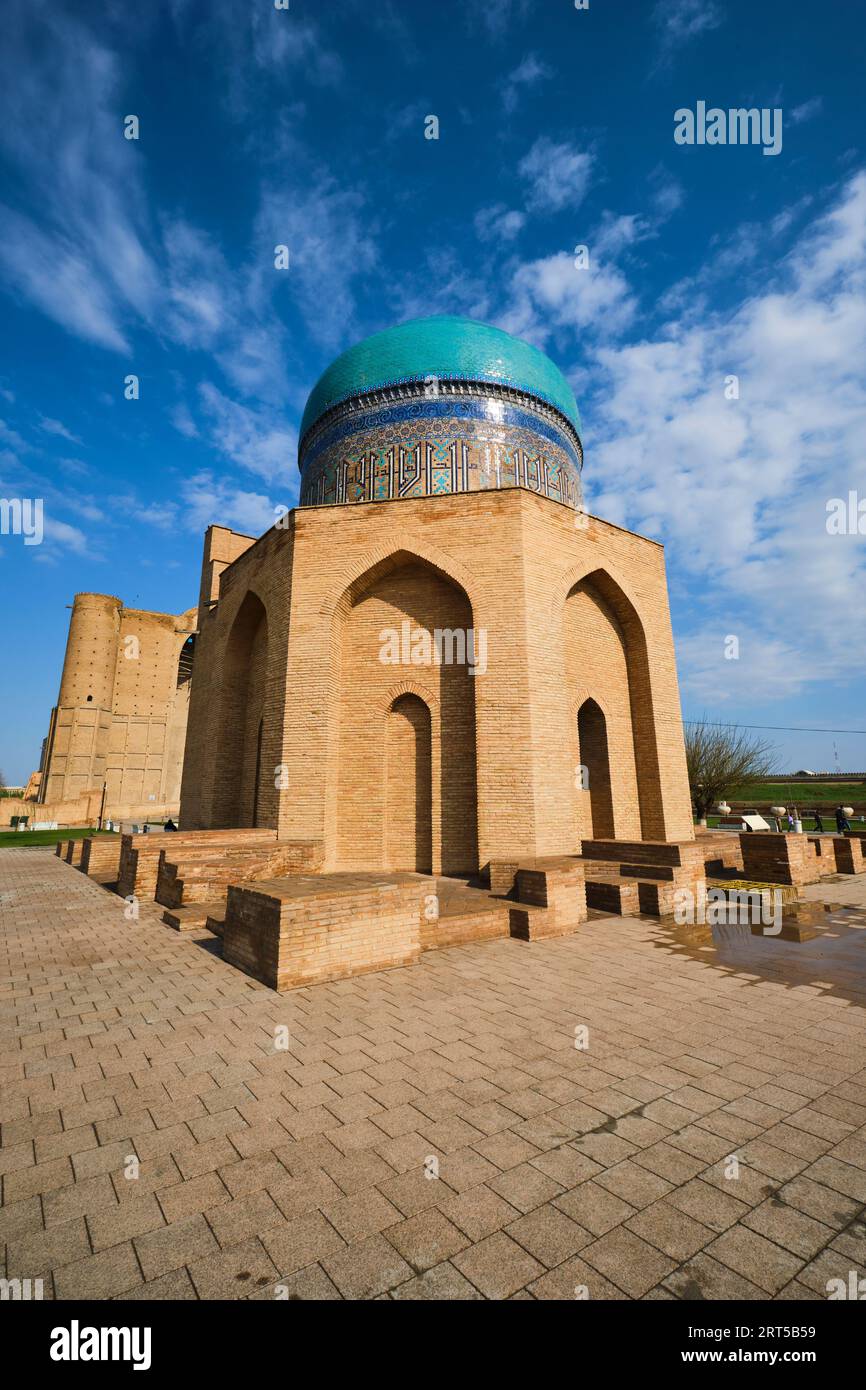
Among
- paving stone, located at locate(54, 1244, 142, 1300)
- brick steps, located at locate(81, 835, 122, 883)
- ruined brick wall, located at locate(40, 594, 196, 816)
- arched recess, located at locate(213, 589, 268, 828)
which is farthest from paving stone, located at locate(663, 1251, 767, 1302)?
ruined brick wall, located at locate(40, 594, 196, 816)

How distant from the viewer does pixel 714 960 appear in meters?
4.64

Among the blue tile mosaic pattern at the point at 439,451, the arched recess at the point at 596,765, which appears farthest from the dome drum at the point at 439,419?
the arched recess at the point at 596,765

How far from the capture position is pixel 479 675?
7.91 metres

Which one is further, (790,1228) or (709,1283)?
(790,1228)

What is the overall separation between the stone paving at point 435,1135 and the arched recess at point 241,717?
237 inches

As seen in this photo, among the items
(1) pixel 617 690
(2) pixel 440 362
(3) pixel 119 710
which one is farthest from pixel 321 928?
(3) pixel 119 710

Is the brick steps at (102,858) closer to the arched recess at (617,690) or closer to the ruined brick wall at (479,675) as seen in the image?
the ruined brick wall at (479,675)

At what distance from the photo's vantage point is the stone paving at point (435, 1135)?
1620 millimetres

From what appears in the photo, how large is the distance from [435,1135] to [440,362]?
12.6 meters

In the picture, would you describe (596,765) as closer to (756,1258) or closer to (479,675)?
(479,675)

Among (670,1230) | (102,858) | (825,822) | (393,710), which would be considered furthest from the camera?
(825,822)
